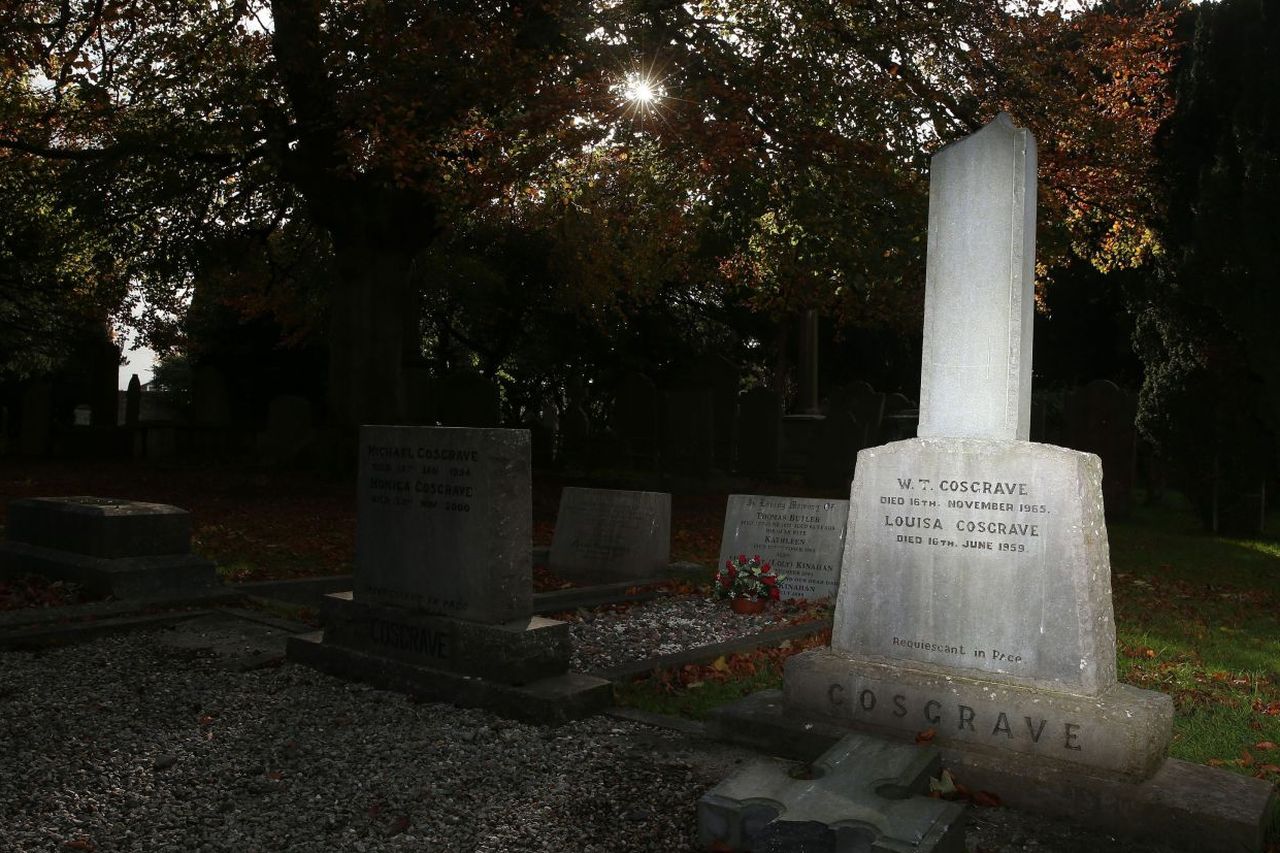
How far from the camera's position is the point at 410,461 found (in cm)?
625

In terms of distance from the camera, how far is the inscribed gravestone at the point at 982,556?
4.30 meters

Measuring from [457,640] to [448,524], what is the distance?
2.17 ft

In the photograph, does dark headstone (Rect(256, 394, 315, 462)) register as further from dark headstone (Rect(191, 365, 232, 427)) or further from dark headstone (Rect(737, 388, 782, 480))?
dark headstone (Rect(737, 388, 782, 480))

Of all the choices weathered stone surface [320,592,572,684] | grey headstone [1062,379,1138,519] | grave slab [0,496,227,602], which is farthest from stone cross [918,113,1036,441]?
grey headstone [1062,379,1138,519]

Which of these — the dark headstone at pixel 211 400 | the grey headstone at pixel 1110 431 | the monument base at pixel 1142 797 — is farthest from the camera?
the dark headstone at pixel 211 400

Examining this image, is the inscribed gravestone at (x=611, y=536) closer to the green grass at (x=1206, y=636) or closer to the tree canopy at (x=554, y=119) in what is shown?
the green grass at (x=1206, y=636)

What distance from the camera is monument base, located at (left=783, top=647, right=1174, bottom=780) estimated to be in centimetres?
412

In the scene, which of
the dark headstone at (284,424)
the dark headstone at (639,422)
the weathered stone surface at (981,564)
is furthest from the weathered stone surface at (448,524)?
the dark headstone at (284,424)

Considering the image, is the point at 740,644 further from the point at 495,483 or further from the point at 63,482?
the point at 63,482

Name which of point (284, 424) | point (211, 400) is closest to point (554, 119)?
point (284, 424)

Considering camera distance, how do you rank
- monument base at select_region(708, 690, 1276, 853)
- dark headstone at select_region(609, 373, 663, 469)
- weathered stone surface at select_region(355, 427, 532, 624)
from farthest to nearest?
1. dark headstone at select_region(609, 373, 663, 469)
2. weathered stone surface at select_region(355, 427, 532, 624)
3. monument base at select_region(708, 690, 1276, 853)

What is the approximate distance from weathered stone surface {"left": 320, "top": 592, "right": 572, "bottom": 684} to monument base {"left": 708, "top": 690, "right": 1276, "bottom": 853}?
1618 mm

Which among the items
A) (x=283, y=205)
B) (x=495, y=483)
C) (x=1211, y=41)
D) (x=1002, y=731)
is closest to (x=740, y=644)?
(x=495, y=483)

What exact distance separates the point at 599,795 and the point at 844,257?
11478 mm
